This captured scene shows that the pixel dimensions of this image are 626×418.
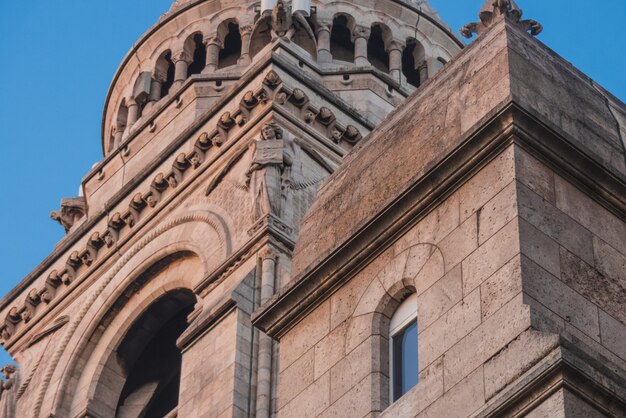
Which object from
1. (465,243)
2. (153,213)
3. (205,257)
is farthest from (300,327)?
(153,213)

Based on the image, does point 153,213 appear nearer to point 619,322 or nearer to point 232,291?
point 232,291

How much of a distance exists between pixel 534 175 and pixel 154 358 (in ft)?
74.3

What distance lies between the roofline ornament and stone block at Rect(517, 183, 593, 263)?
3080 mm

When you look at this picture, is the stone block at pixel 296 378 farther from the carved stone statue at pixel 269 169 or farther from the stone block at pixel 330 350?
the carved stone statue at pixel 269 169

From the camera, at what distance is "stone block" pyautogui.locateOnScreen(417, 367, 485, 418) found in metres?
14.4

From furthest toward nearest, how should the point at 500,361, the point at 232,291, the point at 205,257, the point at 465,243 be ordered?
1. the point at 205,257
2. the point at 232,291
3. the point at 465,243
4. the point at 500,361

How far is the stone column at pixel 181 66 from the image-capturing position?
44.3 meters

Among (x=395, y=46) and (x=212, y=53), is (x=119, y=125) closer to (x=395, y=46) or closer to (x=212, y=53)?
(x=212, y=53)

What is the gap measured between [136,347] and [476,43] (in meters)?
20.0

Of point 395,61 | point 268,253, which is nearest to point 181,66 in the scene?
point 395,61

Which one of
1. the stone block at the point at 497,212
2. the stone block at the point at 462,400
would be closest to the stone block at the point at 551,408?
the stone block at the point at 462,400

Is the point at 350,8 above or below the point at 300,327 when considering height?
above

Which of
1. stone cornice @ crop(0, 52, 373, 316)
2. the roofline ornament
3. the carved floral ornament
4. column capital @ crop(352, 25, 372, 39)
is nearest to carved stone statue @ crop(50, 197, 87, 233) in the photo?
stone cornice @ crop(0, 52, 373, 316)

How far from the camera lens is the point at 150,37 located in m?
46.3
